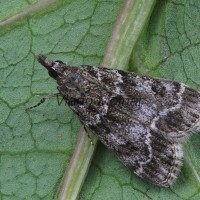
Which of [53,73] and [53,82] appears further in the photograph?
[53,82]

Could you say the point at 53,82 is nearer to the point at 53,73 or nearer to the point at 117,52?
the point at 53,73

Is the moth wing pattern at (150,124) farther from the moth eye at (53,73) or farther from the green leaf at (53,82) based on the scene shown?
the moth eye at (53,73)

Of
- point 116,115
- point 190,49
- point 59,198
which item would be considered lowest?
point 59,198

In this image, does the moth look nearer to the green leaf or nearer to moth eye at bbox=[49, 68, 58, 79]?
moth eye at bbox=[49, 68, 58, 79]

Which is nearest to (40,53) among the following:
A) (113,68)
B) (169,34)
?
(113,68)

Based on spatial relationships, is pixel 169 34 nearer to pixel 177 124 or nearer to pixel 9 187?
pixel 177 124

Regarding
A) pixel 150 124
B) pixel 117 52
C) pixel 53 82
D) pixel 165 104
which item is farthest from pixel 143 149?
pixel 53 82
